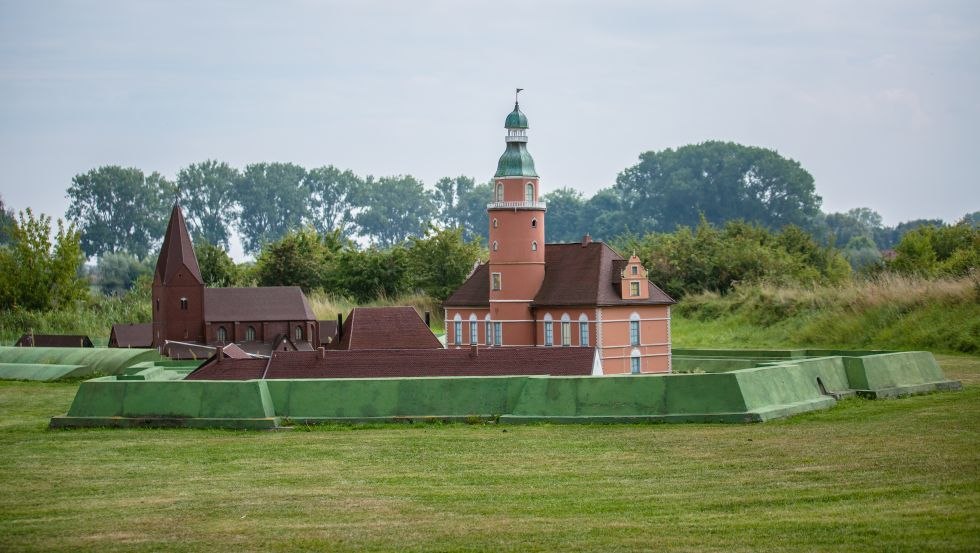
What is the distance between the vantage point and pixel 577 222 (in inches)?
6097

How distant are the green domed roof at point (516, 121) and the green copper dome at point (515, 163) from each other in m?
0.56

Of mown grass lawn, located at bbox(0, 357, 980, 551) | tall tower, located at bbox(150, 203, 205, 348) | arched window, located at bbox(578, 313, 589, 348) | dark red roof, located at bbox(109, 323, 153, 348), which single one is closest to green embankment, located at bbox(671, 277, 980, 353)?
arched window, located at bbox(578, 313, 589, 348)

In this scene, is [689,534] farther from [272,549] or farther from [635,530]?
[272,549]

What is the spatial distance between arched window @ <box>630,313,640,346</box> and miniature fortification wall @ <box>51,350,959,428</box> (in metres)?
13.2

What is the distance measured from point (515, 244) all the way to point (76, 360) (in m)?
15.7

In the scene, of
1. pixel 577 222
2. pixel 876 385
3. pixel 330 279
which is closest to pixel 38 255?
pixel 330 279

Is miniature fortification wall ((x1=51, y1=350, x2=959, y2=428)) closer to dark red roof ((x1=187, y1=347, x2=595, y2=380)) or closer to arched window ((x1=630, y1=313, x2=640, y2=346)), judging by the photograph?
dark red roof ((x1=187, y1=347, x2=595, y2=380))

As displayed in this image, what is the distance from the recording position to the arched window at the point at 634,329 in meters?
42.5

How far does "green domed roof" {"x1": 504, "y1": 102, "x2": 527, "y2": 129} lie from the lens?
44094 millimetres

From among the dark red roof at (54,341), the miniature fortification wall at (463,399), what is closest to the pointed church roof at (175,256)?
the dark red roof at (54,341)

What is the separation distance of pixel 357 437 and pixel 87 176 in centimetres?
12958

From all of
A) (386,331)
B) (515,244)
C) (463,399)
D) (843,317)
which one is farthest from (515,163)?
(463,399)

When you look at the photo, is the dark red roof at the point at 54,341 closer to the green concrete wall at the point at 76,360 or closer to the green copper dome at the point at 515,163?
the green concrete wall at the point at 76,360

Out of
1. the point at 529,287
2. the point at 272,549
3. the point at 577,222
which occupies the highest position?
the point at 577,222
